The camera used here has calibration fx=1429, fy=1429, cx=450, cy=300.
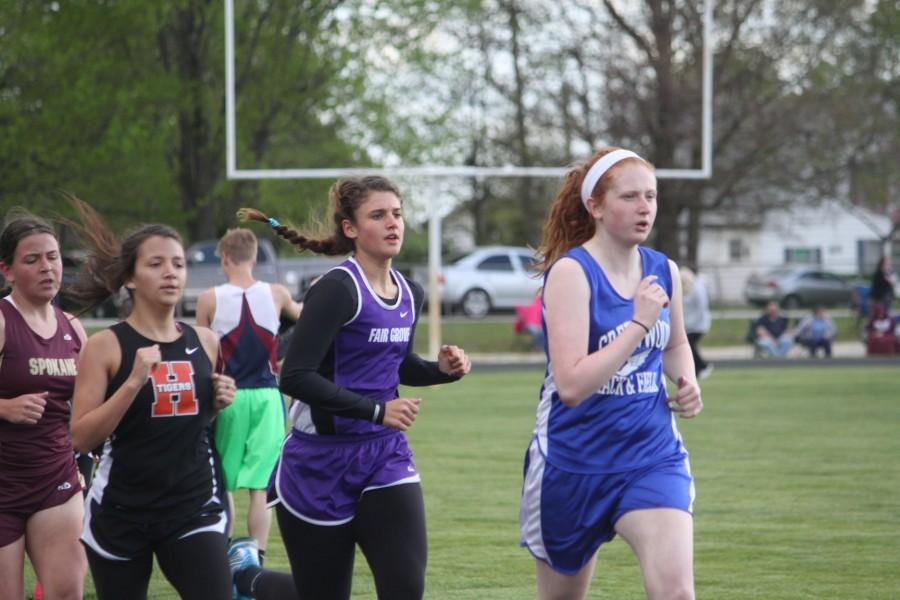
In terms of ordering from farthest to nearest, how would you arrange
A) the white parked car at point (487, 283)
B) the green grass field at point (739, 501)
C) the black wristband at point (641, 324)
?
the white parked car at point (487, 283), the green grass field at point (739, 501), the black wristband at point (641, 324)

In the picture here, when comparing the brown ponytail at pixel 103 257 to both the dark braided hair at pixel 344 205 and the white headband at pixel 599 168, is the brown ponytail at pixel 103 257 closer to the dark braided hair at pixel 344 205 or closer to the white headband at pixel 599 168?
the dark braided hair at pixel 344 205

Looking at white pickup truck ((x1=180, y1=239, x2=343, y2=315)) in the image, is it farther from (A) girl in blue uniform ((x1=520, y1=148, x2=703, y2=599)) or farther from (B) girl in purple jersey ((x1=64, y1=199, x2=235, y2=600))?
(A) girl in blue uniform ((x1=520, y1=148, x2=703, y2=599))

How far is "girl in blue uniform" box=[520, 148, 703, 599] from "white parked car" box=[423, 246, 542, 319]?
28.4 m

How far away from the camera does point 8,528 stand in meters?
5.60

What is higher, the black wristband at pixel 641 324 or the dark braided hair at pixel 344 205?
the dark braided hair at pixel 344 205

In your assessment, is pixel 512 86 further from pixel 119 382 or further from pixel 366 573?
pixel 119 382

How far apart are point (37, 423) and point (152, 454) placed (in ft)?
3.26

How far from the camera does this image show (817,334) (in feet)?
90.3

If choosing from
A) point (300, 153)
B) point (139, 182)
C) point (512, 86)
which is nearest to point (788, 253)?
point (512, 86)

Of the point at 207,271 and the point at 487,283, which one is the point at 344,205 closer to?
the point at 207,271

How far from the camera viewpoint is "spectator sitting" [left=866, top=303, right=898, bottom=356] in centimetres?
2694

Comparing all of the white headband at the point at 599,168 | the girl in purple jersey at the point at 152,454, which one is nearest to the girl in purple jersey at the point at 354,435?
the girl in purple jersey at the point at 152,454

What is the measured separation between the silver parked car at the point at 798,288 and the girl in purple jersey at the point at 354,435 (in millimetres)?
30080

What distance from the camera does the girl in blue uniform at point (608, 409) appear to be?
4543 millimetres
